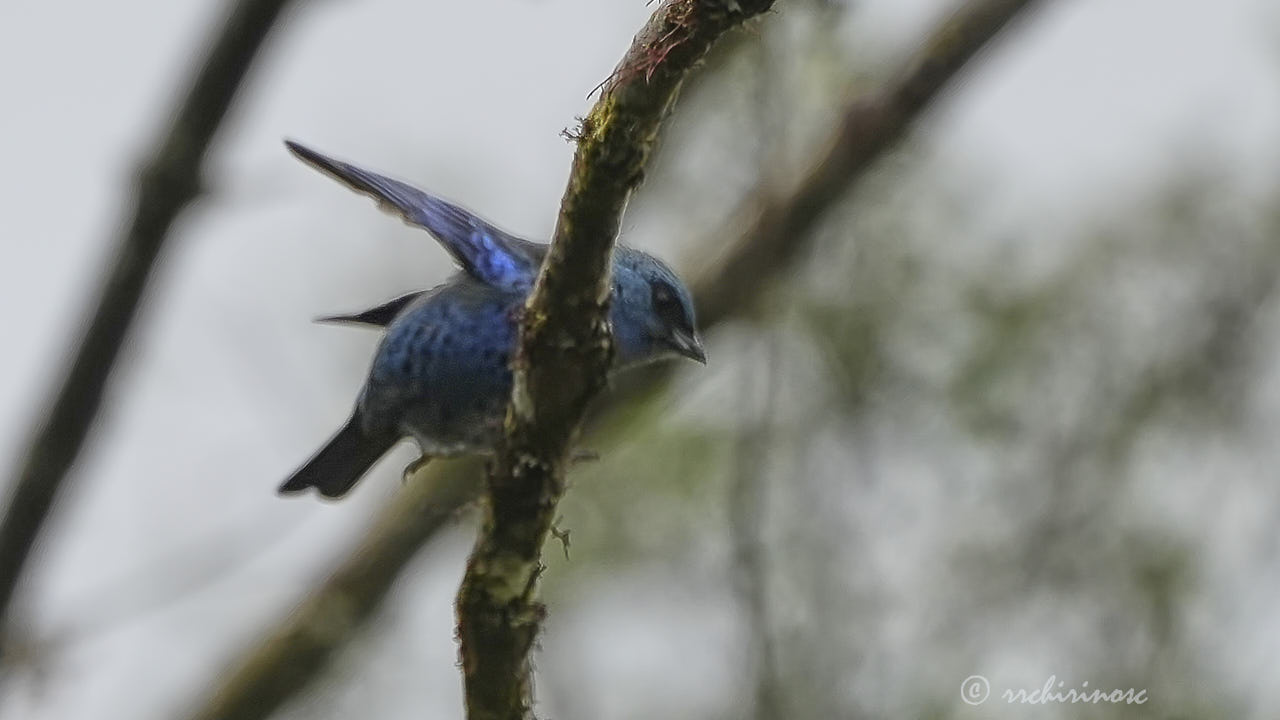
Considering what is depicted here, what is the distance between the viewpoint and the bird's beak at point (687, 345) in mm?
3953

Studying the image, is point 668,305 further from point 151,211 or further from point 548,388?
point 151,211

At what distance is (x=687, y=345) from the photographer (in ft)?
13.0

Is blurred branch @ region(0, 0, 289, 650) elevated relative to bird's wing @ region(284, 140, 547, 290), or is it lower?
lower

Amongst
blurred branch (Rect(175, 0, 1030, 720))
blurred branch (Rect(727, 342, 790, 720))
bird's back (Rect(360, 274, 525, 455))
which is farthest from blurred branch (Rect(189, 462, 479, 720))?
blurred branch (Rect(727, 342, 790, 720))

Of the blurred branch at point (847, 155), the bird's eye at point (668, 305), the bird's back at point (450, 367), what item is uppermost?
the blurred branch at point (847, 155)

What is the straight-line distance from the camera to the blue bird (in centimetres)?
365

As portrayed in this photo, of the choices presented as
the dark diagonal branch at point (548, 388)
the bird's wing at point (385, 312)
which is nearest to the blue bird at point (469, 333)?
the bird's wing at point (385, 312)

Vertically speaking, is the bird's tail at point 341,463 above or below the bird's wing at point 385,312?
below

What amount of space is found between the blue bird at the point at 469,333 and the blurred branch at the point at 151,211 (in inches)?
36.7

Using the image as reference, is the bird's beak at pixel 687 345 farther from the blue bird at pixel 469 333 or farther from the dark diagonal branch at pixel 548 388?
the dark diagonal branch at pixel 548 388

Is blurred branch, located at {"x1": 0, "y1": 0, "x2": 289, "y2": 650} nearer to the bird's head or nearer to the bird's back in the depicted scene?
the bird's back

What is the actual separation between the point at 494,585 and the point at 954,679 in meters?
3.43

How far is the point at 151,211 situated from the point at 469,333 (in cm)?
126

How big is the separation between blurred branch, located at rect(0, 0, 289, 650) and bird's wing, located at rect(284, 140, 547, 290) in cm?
98
